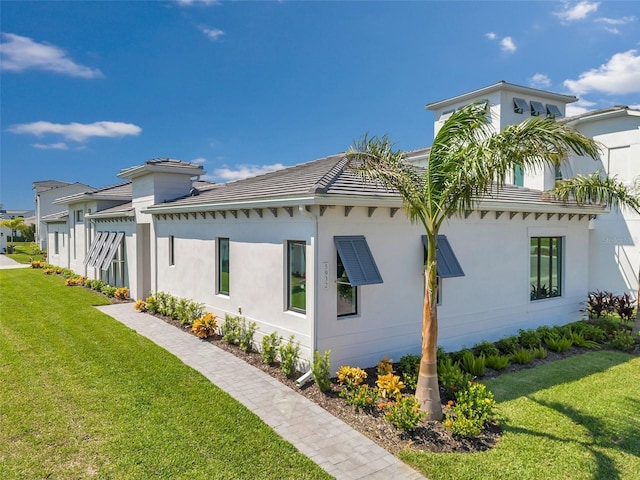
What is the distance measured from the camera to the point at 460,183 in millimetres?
6973

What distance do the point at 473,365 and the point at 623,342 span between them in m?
6.16

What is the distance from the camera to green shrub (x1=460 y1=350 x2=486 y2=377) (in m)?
9.70

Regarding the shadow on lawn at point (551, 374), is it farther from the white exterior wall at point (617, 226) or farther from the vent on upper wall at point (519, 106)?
the vent on upper wall at point (519, 106)

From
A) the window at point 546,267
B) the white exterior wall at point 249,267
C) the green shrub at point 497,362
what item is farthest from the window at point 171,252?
the window at point 546,267

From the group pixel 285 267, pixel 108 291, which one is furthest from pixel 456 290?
pixel 108 291

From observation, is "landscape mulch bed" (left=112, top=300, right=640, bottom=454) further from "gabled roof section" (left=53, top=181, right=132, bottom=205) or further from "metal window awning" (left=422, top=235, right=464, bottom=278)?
"gabled roof section" (left=53, top=181, right=132, bottom=205)

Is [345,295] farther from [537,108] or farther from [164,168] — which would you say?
[537,108]

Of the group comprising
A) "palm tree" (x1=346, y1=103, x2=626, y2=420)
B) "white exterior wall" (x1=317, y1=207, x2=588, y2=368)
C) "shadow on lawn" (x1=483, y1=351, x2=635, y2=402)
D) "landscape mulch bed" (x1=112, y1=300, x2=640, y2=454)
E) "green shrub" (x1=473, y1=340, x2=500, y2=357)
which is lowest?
"shadow on lawn" (x1=483, y1=351, x2=635, y2=402)

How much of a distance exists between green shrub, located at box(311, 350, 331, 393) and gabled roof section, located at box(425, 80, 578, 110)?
62.8 ft

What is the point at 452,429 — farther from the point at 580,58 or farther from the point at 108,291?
the point at 108,291

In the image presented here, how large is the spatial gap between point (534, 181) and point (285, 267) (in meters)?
15.7

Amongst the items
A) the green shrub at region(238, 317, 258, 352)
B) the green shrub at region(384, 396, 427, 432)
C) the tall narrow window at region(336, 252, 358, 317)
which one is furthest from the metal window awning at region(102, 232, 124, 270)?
the green shrub at region(384, 396, 427, 432)

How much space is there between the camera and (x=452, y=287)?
11.4m

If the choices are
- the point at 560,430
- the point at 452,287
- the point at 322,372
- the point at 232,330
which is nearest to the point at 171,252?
the point at 232,330
